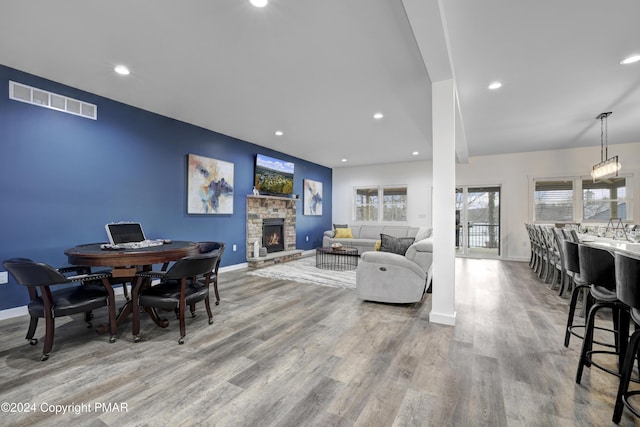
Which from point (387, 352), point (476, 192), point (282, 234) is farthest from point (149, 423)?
point (476, 192)

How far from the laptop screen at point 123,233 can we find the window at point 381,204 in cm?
681

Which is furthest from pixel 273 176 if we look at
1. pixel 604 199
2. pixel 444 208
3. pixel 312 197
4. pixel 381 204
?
pixel 604 199

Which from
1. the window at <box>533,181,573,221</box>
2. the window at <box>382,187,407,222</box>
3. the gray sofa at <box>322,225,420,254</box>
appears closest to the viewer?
the window at <box>533,181,573,221</box>

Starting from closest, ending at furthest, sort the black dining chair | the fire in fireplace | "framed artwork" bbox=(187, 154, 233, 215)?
the black dining chair, "framed artwork" bbox=(187, 154, 233, 215), the fire in fireplace

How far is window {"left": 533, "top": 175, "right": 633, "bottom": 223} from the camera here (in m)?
6.61

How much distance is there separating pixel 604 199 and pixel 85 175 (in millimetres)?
10310

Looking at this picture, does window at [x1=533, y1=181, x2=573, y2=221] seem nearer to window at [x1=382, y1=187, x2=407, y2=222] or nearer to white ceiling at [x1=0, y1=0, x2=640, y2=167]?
white ceiling at [x1=0, y1=0, x2=640, y2=167]

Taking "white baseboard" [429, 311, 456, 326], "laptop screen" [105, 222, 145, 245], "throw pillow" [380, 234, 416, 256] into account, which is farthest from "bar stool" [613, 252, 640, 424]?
"laptop screen" [105, 222, 145, 245]

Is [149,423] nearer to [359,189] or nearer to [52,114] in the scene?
[52,114]

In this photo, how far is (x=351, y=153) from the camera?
7598mm

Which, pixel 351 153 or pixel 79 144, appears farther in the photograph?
pixel 351 153

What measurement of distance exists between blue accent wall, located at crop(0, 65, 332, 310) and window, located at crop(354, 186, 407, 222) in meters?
5.11

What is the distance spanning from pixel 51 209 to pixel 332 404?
3.99m

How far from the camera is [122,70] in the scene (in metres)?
3.24
